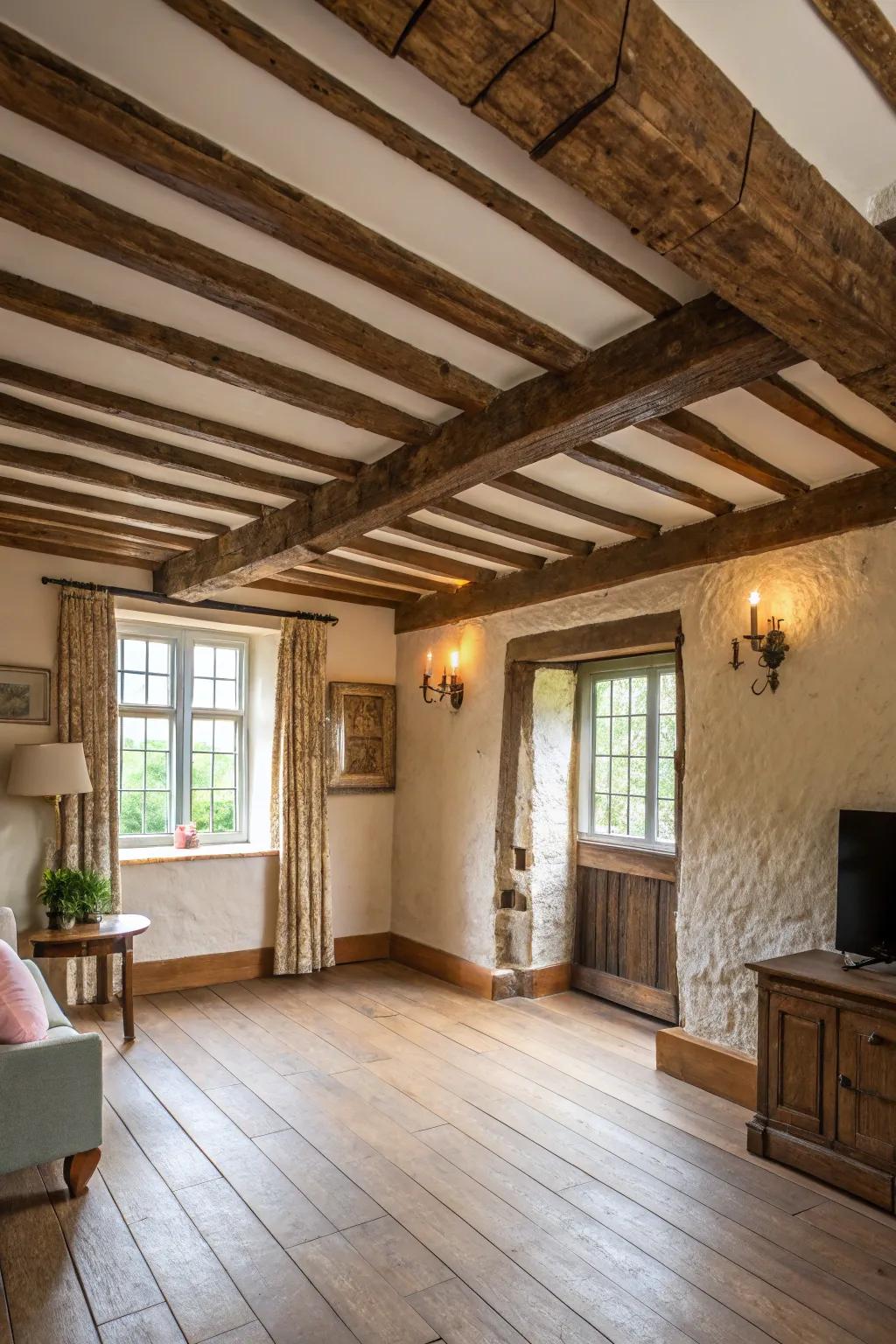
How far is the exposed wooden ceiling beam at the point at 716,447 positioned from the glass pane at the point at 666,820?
204 cm

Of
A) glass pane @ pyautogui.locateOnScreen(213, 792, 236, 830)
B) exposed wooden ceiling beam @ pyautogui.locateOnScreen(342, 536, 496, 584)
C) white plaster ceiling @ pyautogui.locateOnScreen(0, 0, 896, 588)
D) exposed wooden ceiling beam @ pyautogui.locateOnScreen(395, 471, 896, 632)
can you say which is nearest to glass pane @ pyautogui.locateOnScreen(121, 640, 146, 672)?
glass pane @ pyautogui.locateOnScreen(213, 792, 236, 830)

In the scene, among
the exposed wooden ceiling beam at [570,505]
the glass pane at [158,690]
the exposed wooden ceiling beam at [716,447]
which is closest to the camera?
the exposed wooden ceiling beam at [716,447]

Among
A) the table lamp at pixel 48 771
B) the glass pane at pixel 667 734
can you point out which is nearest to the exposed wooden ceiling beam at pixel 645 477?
the glass pane at pixel 667 734

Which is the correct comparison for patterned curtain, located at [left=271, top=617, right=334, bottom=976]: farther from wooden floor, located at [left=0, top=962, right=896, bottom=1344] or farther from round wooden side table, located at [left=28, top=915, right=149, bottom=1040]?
wooden floor, located at [left=0, top=962, right=896, bottom=1344]

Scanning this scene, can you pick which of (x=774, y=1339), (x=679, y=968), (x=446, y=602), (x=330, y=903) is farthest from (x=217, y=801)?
(x=774, y=1339)

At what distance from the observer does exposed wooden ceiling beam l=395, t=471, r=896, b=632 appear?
3436mm

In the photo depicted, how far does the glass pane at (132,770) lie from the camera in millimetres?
5508

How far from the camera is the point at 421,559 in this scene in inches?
199

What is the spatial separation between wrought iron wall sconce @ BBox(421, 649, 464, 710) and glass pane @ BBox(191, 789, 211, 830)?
163cm

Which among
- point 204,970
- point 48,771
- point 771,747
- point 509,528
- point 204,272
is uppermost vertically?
point 204,272

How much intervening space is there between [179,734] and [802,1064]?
13.6 feet

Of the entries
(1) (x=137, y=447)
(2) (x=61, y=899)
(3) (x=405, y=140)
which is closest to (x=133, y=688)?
(2) (x=61, y=899)

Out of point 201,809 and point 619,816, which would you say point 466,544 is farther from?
point 201,809

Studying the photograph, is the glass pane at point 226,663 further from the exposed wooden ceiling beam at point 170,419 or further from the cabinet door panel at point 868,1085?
the cabinet door panel at point 868,1085
